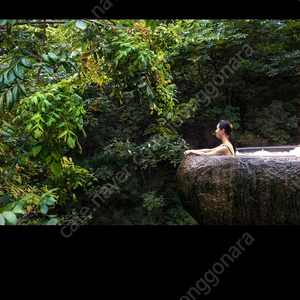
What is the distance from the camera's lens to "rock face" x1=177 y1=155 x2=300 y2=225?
2.10 metres

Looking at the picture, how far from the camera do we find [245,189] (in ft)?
7.11

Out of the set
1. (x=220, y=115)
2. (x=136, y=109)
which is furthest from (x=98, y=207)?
(x=220, y=115)

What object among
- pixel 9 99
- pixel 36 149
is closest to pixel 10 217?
pixel 36 149

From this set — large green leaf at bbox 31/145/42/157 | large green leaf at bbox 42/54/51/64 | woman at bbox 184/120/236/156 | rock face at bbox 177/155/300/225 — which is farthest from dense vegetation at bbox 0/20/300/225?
large green leaf at bbox 31/145/42/157

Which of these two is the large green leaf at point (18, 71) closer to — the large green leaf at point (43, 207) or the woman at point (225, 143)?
the large green leaf at point (43, 207)

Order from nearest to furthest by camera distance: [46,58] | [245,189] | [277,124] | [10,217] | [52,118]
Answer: [10,217]
[52,118]
[46,58]
[245,189]
[277,124]

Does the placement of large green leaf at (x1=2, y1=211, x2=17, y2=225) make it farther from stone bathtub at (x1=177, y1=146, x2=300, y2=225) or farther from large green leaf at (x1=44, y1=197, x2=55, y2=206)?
stone bathtub at (x1=177, y1=146, x2=300, y2=225)

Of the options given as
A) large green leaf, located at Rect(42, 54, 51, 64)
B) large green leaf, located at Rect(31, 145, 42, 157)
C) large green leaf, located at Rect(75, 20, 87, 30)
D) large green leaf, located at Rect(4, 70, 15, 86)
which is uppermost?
large green leaf, located at Rect(75, 20, 87, 30)

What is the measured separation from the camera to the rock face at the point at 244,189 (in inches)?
82.8

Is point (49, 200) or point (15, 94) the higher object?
point (15, 94)

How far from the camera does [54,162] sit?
4.57ft

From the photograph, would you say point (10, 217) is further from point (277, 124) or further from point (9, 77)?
point (277, 124)

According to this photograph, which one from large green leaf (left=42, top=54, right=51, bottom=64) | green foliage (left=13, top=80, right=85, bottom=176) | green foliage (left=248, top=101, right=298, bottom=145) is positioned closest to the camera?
green foliage (left=13, top=80, right=85, bottom=176)

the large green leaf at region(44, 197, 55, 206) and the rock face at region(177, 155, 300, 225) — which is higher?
the large green leaf at region(44, 197, 55, 206)
